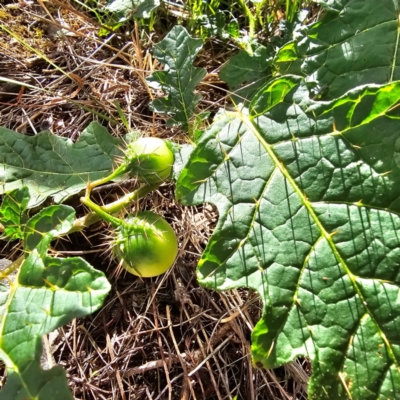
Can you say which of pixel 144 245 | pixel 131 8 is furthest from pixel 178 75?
pixel 144 245

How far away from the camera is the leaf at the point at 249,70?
1.98 metres

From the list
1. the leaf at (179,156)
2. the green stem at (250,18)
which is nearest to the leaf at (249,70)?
the green stem at (250,18)

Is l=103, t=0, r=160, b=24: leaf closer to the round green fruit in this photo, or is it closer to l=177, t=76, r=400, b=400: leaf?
l=177, t=76, r=400, b=400: leaf

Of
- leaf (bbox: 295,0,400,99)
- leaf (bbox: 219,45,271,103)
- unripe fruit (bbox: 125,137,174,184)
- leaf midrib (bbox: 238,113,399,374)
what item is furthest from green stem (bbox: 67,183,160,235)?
leaf (bbox: 295,0,400,99)

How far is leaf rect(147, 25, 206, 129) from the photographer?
1.91 metres

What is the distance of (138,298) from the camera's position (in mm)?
1942

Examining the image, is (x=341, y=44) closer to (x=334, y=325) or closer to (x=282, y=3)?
(x=282, y=3)

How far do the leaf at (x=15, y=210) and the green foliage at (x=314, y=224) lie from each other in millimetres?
548

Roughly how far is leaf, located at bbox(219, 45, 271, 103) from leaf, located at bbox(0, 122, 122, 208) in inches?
20.6

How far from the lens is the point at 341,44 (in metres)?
1.72

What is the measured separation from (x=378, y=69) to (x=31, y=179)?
1334mm

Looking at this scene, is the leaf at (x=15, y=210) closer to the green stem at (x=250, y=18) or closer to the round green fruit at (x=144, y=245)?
the round green fruit at (x=144, y=245)

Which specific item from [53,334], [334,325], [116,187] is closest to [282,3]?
[116,187]

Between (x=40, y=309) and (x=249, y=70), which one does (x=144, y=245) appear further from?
(x=249, y=70)
